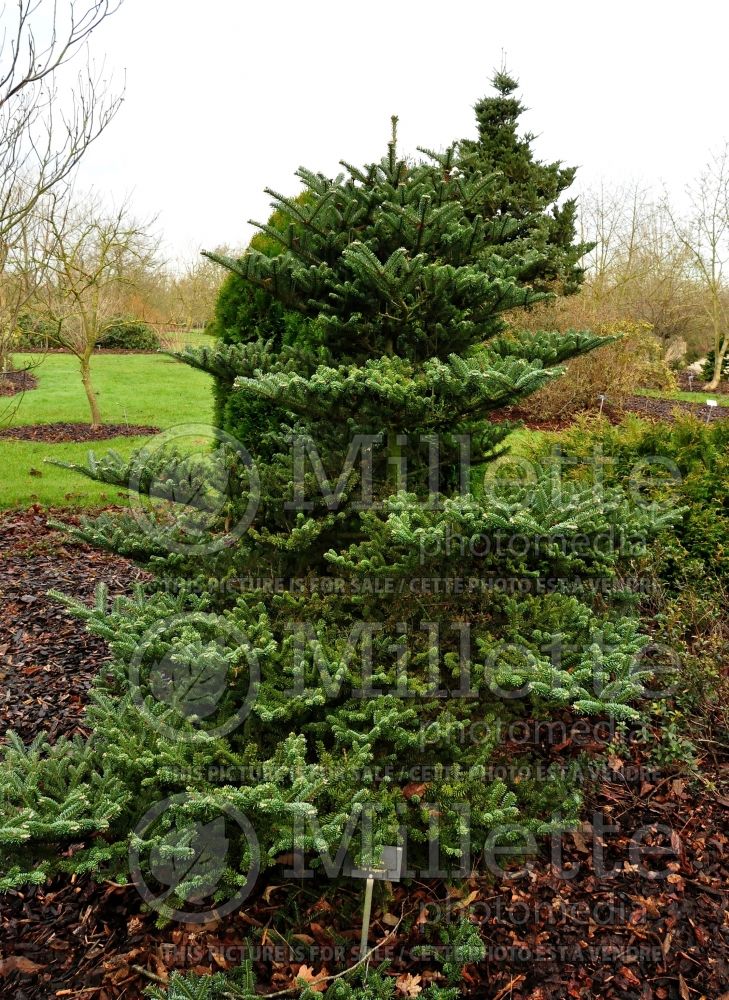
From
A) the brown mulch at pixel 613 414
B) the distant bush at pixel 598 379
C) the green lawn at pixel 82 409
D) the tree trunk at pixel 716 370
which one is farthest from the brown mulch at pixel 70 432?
the tree trunk at pixel 716 370

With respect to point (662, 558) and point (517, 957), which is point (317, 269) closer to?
point (662, 558)

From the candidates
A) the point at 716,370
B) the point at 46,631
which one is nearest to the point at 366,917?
the point at 46,631

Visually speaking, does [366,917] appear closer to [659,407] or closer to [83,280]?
[83,280]

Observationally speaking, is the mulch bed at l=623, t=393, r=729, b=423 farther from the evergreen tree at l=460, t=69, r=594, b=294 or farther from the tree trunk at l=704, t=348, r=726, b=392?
the tree trunk at l=704, t=348, r=726, b=392

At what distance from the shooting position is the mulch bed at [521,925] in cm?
223

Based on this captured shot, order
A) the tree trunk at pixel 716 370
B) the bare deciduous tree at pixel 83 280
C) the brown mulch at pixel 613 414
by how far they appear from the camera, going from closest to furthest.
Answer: the bare deciduous tree at pixel 83 280 → the brown mulch at pixel 613 414 → the tree trunk at pixel 716 370

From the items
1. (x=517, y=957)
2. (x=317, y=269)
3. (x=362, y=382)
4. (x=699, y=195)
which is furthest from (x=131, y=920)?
(x=699, y=195)

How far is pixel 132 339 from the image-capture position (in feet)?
91.1

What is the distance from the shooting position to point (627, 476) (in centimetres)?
434

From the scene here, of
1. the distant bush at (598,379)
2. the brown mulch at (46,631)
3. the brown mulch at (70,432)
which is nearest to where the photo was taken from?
the brown mulch at (46,631)

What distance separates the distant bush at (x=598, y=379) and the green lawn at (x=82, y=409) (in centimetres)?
789

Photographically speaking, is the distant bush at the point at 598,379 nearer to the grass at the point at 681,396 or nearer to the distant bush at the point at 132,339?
the grass at the point at 681,396

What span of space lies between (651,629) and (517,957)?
203 cm

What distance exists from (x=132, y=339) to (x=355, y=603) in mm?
27940
